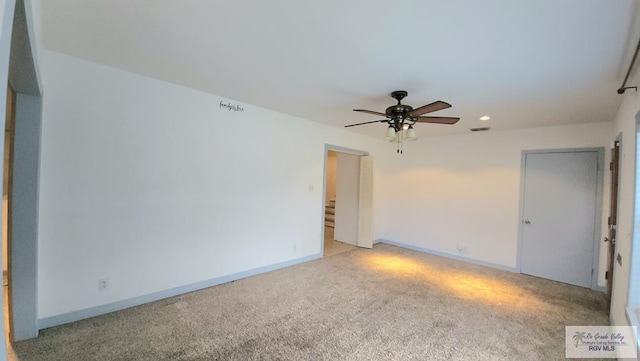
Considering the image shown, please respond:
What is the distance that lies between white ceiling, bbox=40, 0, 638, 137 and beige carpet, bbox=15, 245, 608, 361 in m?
2.43

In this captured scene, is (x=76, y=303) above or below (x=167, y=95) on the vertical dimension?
below

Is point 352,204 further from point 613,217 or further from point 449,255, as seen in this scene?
point 613,217

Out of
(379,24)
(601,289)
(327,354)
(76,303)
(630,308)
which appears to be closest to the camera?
(379,24)

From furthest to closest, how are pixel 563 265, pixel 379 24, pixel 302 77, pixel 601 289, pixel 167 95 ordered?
pixel 563 265
pixel 601 289
pixel 167 95
pixel 302 77
pixel 379 24

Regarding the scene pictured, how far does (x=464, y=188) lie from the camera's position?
539 centimetres

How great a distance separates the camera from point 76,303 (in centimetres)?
273

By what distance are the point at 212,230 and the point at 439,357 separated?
2820 millimetres

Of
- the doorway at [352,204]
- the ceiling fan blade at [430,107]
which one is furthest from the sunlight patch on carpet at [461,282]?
the ceiling fan blade at [430,107]

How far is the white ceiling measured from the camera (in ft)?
5.99

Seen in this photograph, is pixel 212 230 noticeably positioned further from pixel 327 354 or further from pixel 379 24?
pixel 379 24

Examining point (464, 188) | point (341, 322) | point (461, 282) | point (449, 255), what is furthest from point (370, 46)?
point (449, 255)

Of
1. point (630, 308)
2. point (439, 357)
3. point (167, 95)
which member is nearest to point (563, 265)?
point (630, 308)

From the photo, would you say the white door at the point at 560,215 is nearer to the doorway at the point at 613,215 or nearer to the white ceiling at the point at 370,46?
the doorway at the point at 613,215

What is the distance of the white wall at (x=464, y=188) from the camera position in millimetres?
4742
